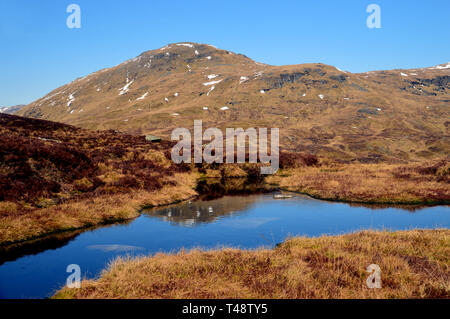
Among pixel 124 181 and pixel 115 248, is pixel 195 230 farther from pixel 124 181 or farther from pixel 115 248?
pixel 124 181

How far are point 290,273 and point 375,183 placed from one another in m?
30.9

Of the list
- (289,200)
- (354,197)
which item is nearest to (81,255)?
(289,200)

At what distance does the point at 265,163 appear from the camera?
5438 centimetres

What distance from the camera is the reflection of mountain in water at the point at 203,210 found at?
26.1 meters

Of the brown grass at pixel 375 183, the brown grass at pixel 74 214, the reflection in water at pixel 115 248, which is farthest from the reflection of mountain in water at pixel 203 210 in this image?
the brown grass at pixel 375 183

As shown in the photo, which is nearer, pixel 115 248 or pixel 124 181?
pixel 115 248

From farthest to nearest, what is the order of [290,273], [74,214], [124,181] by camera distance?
1. [124,181]
2. [74,214]
3. [290,273]

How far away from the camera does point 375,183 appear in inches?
1513

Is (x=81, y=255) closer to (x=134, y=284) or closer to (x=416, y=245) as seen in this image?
(x=134, y=284)

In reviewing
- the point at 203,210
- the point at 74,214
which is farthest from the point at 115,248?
the point at 203,210

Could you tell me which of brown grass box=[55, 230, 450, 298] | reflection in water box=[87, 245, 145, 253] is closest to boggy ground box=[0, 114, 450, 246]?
reflection in water box=[87, 245, 145, 253]

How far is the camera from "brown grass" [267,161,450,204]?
33.2m

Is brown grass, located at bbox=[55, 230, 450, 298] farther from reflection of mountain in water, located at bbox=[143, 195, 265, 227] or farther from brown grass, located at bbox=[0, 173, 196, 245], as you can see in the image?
reflection of mountain in water, located at bbox=[143, 195, 265, 227]

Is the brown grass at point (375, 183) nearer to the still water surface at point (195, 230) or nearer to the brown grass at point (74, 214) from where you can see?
the still water surface at point (195, 230)
